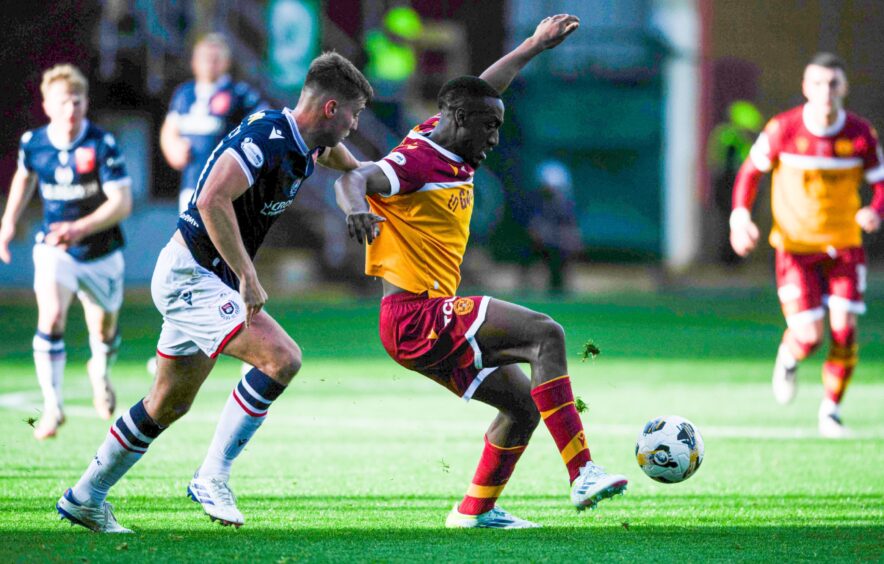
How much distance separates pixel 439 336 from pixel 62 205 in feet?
14.9

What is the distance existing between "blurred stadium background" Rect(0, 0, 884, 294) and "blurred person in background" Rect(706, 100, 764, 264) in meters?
0.15

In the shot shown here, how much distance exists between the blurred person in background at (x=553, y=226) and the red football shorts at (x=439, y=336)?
61.9 feet

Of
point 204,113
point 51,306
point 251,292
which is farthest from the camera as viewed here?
point 204,113

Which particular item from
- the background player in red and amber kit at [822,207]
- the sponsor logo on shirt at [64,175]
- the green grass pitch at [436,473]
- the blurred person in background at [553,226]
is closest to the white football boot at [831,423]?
the background player in red and amber kit at [822,207]

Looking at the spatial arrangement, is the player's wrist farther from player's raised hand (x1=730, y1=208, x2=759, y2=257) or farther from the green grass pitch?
the green grass pitch

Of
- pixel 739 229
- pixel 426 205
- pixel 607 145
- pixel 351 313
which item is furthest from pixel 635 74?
pixel 426 205

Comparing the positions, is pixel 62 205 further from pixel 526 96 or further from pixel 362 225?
pixel 526 96

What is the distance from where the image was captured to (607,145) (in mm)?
32594

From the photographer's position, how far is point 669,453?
20.9 ft

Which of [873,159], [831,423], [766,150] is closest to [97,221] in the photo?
[766,150]

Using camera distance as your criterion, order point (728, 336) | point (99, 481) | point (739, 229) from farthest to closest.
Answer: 1. point (728, 336)
2. point (739, 229)
3. point (99, 481)

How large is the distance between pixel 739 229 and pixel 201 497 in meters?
4.98

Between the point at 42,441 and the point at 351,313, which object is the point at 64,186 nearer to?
the point at 42,441

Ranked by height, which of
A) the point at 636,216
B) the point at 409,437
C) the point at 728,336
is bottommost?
the point at 636,216
